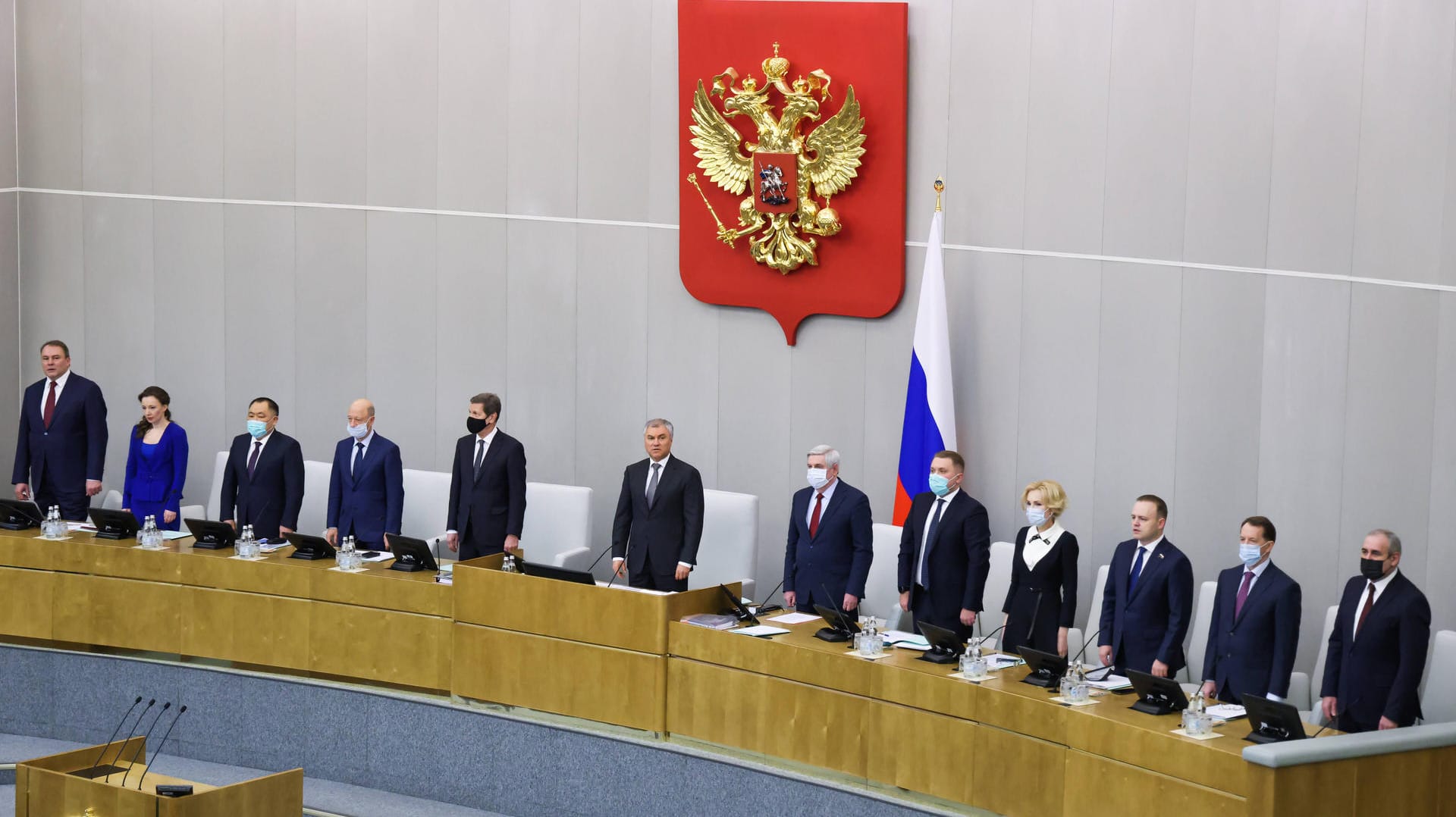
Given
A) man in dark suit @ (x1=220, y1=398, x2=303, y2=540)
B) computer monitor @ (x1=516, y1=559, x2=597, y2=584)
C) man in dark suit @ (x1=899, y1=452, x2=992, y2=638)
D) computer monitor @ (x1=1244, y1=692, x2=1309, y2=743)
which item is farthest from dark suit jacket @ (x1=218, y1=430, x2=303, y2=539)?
computer monitor @ (x1=1244, y1=692, x2=1309, y2=743)

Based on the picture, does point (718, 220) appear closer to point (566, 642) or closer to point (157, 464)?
point (566, 642)

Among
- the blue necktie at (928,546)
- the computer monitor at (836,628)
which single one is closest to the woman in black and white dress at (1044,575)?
the blue necktie at (928,546)

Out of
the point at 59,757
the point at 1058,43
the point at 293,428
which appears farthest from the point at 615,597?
the point at 293,428

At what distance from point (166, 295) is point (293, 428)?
120 cm

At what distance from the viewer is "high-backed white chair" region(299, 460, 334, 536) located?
29.1 ft

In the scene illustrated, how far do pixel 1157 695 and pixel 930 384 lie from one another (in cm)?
254

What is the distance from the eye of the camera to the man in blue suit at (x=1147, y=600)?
6.11 meters

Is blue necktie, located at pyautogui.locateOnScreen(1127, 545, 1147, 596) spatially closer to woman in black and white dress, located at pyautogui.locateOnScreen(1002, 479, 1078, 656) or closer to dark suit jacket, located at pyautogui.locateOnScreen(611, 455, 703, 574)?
woman in black and white dress, located at pyautogui.locateOnScreen(1002, 479, 1078, 656)

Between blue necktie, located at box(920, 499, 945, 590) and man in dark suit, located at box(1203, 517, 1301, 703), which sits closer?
man in dark suit, located at box(1203, 517, 1301, 703)

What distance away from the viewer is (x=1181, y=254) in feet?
23.4

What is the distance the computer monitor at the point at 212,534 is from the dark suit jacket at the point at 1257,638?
441cm

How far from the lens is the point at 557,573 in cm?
677

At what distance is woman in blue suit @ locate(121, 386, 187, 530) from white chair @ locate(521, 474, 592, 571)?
5.72 feet

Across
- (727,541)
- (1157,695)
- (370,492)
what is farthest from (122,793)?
(1157,695)
